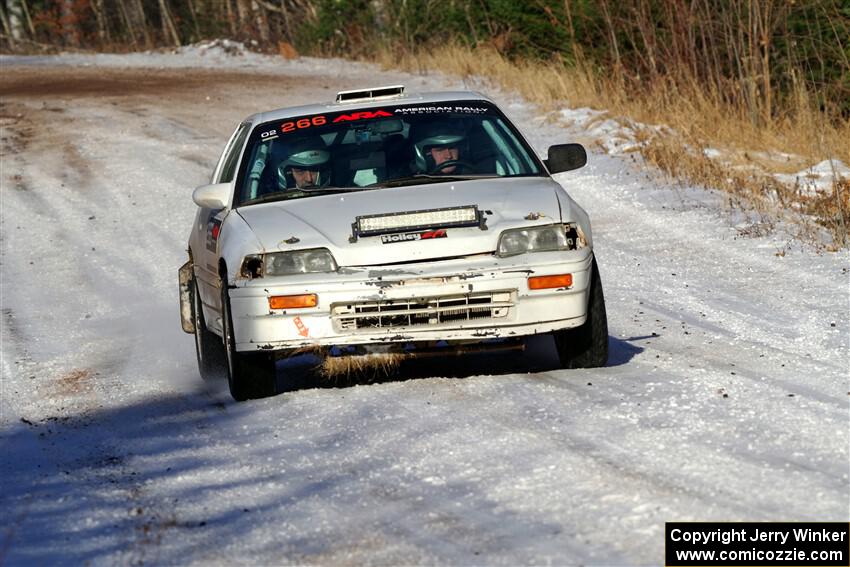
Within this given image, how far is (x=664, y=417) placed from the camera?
609cm

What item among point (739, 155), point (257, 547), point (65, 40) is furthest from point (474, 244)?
point (65, 40)

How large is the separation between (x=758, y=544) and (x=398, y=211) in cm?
322

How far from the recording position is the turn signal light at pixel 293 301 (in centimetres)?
697

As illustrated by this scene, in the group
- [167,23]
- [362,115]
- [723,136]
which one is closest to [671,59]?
[723,136]

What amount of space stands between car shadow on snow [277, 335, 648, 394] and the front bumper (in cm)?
52

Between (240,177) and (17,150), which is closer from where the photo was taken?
(240,177)

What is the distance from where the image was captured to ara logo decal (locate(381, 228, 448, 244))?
7.06 meters

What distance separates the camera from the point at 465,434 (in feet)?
19.8

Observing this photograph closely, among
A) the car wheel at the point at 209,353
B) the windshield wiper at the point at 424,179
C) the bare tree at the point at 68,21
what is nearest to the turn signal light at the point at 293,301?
the windshield wiper at the point at 424,179

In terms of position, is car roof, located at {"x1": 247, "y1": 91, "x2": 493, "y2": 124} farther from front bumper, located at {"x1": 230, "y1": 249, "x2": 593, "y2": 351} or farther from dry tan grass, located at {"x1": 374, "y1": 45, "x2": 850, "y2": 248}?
dry tan grass, located at {"x1": 374, "y1": 45, "x2": 850, "y2": 248}

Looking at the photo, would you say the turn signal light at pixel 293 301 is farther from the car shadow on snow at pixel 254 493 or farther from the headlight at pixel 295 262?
the car shadow on snow at pixel 254 493

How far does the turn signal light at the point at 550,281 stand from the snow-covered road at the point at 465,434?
0.46m

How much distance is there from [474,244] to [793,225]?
20.3 feet

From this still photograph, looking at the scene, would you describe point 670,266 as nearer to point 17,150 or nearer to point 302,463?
point 302,463
